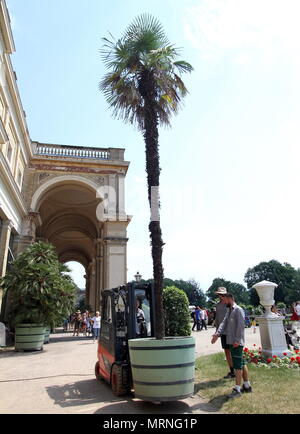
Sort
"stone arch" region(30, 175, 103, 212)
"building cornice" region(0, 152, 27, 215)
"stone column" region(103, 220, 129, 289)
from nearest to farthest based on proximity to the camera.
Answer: "building cornice" region(0, 152, 27, 215), "stone column" region(103, 220, 129, 289), "stone arch" region(30, 175, 103, 212)

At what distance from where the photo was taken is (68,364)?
9.53 metres

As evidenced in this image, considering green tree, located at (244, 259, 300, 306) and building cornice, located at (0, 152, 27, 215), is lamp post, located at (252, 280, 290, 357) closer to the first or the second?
building cornice, located at (0, 152, 27, 215)

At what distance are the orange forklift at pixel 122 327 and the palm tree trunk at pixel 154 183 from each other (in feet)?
2.50

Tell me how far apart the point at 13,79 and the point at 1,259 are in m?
8.03

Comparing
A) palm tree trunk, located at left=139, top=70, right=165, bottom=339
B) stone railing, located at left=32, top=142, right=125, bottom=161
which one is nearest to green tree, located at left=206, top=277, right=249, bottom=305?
stone railing, located at left=32, top=142, right=125, bottom=161

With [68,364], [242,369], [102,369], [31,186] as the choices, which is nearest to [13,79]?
[31,186]

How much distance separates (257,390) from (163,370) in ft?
5.99

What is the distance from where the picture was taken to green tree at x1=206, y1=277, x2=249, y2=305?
100062mm

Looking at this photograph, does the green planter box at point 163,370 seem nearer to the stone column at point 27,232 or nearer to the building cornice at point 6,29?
the building cornice at point 6,29

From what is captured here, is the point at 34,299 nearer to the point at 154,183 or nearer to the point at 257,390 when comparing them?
the point at 154,183

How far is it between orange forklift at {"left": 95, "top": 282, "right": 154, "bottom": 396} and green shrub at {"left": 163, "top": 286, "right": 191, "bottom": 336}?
10.1 ft

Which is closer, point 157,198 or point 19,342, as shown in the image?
point 157,198

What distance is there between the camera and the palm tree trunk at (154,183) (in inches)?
222
